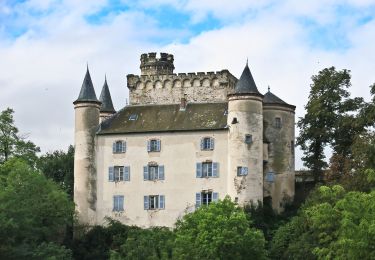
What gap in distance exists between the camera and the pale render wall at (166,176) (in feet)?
254

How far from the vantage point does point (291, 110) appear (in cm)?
8038

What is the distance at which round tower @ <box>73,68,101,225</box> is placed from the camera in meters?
79.3

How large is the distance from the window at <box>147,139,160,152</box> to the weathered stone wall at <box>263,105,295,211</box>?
8497 millimetres

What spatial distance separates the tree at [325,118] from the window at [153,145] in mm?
11701

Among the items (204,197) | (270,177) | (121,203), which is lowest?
(121,203)

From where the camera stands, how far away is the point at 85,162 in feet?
262

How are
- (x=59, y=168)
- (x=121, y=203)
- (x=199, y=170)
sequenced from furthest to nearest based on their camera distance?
(x=59, y=168) → (x=121, y=203) → (x=199, y=170)

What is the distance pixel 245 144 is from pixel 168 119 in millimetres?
7442

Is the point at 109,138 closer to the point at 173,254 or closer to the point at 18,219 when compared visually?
the point at 18,219

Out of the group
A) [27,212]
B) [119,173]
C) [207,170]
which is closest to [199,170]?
[207,170]

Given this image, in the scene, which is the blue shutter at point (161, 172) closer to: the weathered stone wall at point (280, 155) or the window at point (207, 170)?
the window at point (207, 170)

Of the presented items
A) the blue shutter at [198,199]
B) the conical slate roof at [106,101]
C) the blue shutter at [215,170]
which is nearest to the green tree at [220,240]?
the blue shutter at [198,199]

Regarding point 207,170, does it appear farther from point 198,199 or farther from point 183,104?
point 183,104

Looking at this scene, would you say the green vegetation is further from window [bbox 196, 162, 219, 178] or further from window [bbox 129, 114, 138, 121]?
window [bbox 129, 114, 138, 121]
